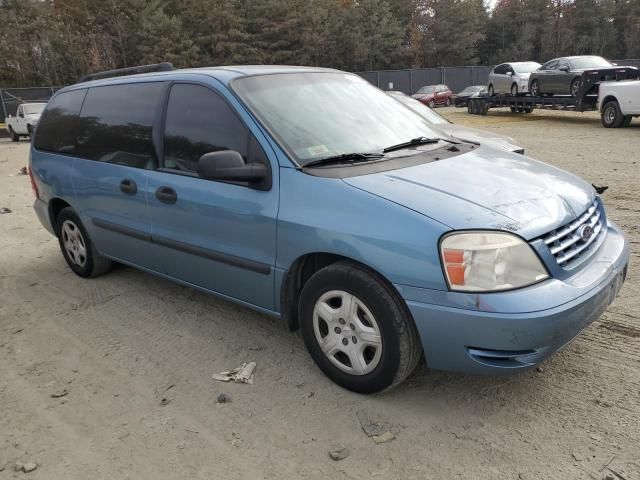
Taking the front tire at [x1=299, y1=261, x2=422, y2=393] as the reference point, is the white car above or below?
above

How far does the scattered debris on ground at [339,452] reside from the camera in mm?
2553

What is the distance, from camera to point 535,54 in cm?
6425

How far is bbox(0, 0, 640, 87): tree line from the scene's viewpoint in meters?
46.5

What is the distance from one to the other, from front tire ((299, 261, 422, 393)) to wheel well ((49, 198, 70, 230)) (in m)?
3.15

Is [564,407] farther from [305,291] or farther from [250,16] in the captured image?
[250,16]

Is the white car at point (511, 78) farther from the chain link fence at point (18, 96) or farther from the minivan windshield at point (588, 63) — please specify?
the chain link fence at point (18, 96)

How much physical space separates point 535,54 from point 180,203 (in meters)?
69.3

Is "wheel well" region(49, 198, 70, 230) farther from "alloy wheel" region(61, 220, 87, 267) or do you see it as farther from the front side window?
the front side window

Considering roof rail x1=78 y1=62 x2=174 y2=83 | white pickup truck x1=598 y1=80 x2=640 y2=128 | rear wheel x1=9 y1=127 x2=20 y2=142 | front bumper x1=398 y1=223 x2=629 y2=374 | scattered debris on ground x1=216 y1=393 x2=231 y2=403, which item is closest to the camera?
front bumper x1=398 y1=223 x2=629 y2=374

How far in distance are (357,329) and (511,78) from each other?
71.9 feet

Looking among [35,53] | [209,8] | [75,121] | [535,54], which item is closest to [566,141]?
[75,121]

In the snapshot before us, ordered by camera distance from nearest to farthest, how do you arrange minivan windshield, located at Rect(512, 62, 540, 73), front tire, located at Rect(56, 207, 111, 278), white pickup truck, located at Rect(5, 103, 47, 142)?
1. front tire, located at Rect(56, 207, 111, 278)
2. minivan windshield, located at Rect(512, 62, 540, 73)
3. white pickup truck, located at Rect(5, 103, 47, 142)

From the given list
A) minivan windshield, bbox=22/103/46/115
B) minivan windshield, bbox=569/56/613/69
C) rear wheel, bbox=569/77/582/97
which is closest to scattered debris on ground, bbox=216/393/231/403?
rear wheel, bbox=569/77/582/97

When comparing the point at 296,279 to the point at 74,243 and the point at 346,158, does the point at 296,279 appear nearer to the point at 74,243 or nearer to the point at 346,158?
the point at 346,158
